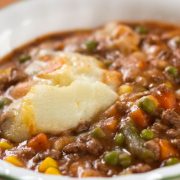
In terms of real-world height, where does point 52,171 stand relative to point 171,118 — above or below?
below

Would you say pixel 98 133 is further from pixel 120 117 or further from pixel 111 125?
pixel 120 117

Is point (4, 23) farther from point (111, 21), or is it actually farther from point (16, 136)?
point (16, 136)

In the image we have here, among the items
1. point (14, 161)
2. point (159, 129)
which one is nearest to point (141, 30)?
point (159, 129)

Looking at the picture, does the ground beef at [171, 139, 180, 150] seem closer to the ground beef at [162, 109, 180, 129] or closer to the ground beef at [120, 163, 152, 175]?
the ground beef at [162, 109, 180, 129]

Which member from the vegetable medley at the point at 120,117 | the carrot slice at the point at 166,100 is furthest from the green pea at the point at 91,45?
the carrot slice at the point at 166,100

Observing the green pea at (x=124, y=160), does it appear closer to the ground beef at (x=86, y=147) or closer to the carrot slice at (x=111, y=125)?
the ground beef at (x=86, y=147)

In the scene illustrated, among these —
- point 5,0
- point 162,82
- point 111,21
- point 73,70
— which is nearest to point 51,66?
point 73,70
